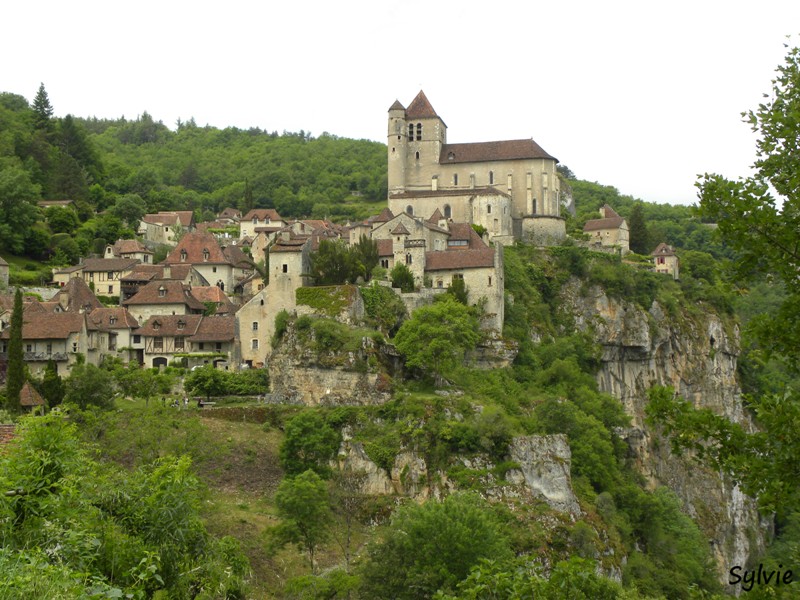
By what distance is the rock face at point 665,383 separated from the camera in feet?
257

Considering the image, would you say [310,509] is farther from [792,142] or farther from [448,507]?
[792,142]

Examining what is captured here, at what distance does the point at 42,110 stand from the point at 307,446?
291ft

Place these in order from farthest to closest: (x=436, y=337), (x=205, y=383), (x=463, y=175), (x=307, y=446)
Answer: (x=463, y=175) < (x=205, y=383) < (x=436, y=337) < (x=307, y=446)

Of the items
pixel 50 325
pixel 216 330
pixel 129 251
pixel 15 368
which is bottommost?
pixel 15 368

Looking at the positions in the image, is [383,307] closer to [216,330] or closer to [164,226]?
[216,330]

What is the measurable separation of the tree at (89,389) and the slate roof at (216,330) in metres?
9.15

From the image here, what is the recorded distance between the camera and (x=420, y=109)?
92375 millimetres

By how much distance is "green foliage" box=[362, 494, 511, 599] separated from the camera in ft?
114

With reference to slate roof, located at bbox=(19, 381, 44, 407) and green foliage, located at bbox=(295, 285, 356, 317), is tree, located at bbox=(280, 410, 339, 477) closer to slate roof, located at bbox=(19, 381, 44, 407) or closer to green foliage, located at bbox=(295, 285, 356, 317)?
green foliage, located at bbox=(295, 285, 356, 317)

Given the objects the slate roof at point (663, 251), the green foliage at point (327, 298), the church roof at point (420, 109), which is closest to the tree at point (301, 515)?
the green foliage at point (327, 298)

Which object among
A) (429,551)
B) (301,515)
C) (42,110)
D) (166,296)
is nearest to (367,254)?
(166,296)

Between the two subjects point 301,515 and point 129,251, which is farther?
point 129,251

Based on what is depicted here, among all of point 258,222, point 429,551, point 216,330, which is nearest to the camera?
point 429,551

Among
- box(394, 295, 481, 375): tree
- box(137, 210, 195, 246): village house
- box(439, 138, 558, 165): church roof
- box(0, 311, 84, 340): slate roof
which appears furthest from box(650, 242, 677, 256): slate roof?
box(0, 311, 84, 340): slate roof
